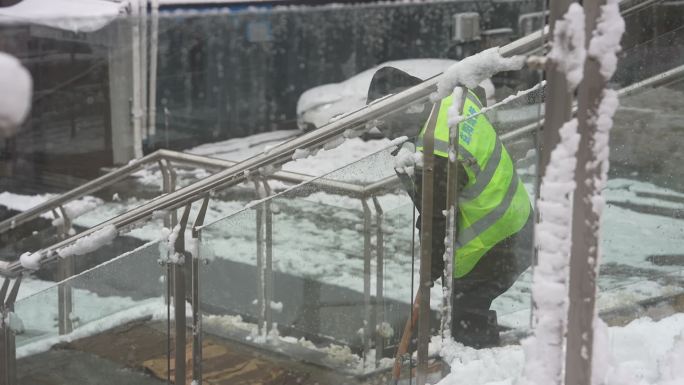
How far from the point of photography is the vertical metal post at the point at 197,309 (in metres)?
4.14

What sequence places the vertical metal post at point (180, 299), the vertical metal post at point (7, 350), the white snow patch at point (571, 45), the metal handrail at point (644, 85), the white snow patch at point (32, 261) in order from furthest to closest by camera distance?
the vertical metal post at point (7, 350) < the white snow patch at point (32, 261) < the vertical metal post at point (180, 299) < the metal handrail at point (644, 85) < the white snow patch at point (571, 45)

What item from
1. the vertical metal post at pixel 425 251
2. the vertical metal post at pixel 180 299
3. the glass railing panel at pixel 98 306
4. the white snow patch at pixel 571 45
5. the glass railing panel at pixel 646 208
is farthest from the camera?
the glass railing panel at pixel 98 306

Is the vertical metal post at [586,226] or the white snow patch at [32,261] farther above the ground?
the vertical metal post at [586,226]

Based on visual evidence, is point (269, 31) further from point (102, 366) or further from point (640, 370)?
point (640, 370)

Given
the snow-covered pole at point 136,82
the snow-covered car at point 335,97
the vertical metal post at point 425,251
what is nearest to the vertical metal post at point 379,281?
the vertical metal post at point 425,251

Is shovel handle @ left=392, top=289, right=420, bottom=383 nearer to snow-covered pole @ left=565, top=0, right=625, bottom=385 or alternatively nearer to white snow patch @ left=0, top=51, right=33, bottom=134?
snow-covered pole @ left=565, top=0, right=625, bottom=385

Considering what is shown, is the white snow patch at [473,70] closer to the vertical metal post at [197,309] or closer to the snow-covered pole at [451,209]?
the snow-covered pole at [451,209]

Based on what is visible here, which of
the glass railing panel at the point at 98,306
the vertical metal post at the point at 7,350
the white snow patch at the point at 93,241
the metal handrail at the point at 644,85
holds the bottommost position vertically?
the vertical metal post at the point at 7,350

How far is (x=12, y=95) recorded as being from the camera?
1.26 metres

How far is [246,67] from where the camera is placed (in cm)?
1344

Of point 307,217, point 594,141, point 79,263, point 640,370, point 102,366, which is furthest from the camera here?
point 79,263

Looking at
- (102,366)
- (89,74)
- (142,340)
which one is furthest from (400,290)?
(89,74)

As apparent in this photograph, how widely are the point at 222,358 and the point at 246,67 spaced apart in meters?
9.48

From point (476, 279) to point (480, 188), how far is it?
32 cm
